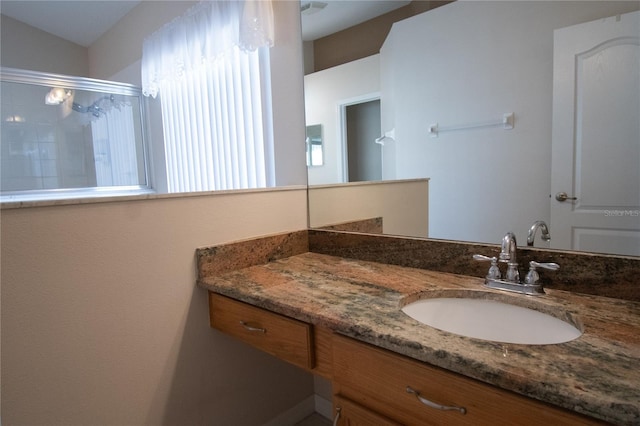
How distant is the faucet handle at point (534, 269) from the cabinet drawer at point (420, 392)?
1.57ft

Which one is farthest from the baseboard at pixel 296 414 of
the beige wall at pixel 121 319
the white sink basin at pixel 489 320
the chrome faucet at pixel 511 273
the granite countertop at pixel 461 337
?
the chrome faucet at pixel 511 273

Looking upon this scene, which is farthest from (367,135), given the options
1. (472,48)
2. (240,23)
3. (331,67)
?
(240,23)

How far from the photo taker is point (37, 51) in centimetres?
327

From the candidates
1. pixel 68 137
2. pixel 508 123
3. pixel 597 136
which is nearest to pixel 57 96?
pixel 68 137

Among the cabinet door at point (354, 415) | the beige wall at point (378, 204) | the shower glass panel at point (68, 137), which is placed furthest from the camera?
the shower glass panel at point (68, 137)

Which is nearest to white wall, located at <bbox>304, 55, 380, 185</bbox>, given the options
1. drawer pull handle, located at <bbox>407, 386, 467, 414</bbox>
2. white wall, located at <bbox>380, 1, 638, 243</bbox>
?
white wall, located at <bbox>380, 1, 638, 243</bbox>

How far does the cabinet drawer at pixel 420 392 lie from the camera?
2.00ft

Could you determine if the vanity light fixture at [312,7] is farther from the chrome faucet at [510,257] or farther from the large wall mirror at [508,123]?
the chrome faucet at [510,257]

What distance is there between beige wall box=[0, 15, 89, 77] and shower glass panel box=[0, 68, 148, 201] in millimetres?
905

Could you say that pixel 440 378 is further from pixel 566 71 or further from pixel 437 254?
pixel 566 71

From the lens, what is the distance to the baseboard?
1.62 m

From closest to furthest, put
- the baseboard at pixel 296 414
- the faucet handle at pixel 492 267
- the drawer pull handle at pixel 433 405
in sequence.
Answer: the drawer pull handle at pixel 433 405
the faucet handle at pixel 492 267
the baseboard at pixel 296 414

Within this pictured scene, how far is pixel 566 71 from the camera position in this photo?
1.07 m

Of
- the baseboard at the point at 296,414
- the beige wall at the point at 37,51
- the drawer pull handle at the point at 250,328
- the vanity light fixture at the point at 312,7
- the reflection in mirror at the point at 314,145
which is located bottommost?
the baseboard at the point at 296,414
